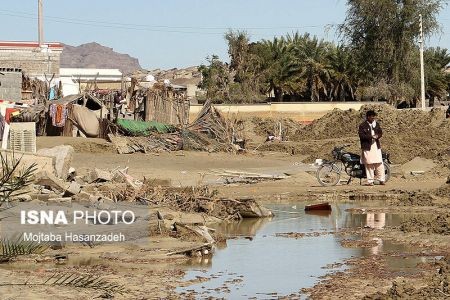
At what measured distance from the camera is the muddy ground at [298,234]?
9.72 metres

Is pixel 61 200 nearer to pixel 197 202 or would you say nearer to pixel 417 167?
pixel 197 202

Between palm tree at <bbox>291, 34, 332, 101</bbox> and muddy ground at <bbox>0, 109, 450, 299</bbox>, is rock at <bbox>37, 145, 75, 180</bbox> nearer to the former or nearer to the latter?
muddy ground at <bbox>0, 109, 450, 299</bbox>

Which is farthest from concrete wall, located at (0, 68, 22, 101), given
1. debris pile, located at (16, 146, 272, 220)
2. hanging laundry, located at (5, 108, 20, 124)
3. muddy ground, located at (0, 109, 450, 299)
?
debris pile, located at (16, 146, 272, 220)

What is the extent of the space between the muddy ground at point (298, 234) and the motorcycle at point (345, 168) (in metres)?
0.30

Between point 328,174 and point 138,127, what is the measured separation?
12.8 m

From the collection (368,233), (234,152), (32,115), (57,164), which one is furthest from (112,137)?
(368,233)

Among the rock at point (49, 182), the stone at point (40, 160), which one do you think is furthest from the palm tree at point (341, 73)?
the rock at point (49, 182)

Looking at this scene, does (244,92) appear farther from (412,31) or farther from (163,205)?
(163,205)

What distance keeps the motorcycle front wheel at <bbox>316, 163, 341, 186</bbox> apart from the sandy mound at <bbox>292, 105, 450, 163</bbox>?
8.57m

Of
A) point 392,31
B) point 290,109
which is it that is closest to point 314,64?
point 392,31

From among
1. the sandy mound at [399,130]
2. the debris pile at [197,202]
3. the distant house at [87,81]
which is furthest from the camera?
the distant house at [87,81]

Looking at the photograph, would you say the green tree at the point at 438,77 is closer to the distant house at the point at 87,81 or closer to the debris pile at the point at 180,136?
the distant house at the point at 87,81

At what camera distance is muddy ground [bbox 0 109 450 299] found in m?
9.72

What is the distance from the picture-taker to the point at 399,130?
37750 mm
